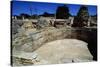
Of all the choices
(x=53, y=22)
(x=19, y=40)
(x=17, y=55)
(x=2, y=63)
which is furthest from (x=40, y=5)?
(x=2, y=63)

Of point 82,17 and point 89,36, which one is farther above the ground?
point 82,17

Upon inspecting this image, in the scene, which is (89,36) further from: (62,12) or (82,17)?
(62,12)

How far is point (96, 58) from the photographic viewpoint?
114 inches

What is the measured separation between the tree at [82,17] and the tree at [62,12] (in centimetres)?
15

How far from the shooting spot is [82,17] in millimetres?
2822

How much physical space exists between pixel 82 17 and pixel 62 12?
312 mm

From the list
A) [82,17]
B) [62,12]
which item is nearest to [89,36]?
[82,17]

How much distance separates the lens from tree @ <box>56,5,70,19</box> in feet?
8.84

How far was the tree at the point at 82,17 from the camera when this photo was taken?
2.79 meters

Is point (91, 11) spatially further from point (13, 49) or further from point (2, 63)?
point (2, 63)

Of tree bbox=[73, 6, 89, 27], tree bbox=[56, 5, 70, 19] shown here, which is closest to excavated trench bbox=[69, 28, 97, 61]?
tree bbox=[73, 6, 89, 27]

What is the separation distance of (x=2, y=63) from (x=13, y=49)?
213 millimetres

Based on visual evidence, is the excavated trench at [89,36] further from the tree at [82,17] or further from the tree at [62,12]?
the tree at [62,12]

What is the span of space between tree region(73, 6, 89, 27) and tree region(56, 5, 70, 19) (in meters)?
0.15
